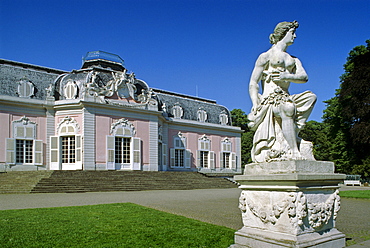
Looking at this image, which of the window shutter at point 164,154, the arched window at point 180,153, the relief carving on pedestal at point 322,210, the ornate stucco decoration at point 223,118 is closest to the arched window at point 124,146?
the window shutter at point 164,154

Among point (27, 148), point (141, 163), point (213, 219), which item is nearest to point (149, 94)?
point (141, 163)

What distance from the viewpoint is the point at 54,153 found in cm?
2712

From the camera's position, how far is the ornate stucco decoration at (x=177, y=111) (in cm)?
3634

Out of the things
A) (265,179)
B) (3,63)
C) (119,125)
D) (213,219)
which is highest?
(3,63)

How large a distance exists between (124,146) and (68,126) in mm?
4625

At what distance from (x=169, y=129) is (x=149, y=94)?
5.82 meters

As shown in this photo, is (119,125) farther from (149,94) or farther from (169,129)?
(169,129)

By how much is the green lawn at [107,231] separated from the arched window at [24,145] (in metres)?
18.5

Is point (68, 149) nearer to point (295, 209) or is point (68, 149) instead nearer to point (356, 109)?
point (356, 109)

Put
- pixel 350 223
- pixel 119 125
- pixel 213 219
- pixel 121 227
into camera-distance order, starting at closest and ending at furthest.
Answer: pixel 121 227, pixel 350 223, pixel 213 219, pixel 119 125

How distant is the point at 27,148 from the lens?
88.2 feet

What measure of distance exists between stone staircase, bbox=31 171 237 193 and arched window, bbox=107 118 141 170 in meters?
2.44

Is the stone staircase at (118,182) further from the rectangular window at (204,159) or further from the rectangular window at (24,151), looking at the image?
the rectangular window at (204,159)

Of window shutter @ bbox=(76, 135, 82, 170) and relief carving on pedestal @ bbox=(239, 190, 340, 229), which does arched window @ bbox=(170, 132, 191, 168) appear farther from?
relief carving on pedestal @ bbox=(239, 190, 340, 229)
